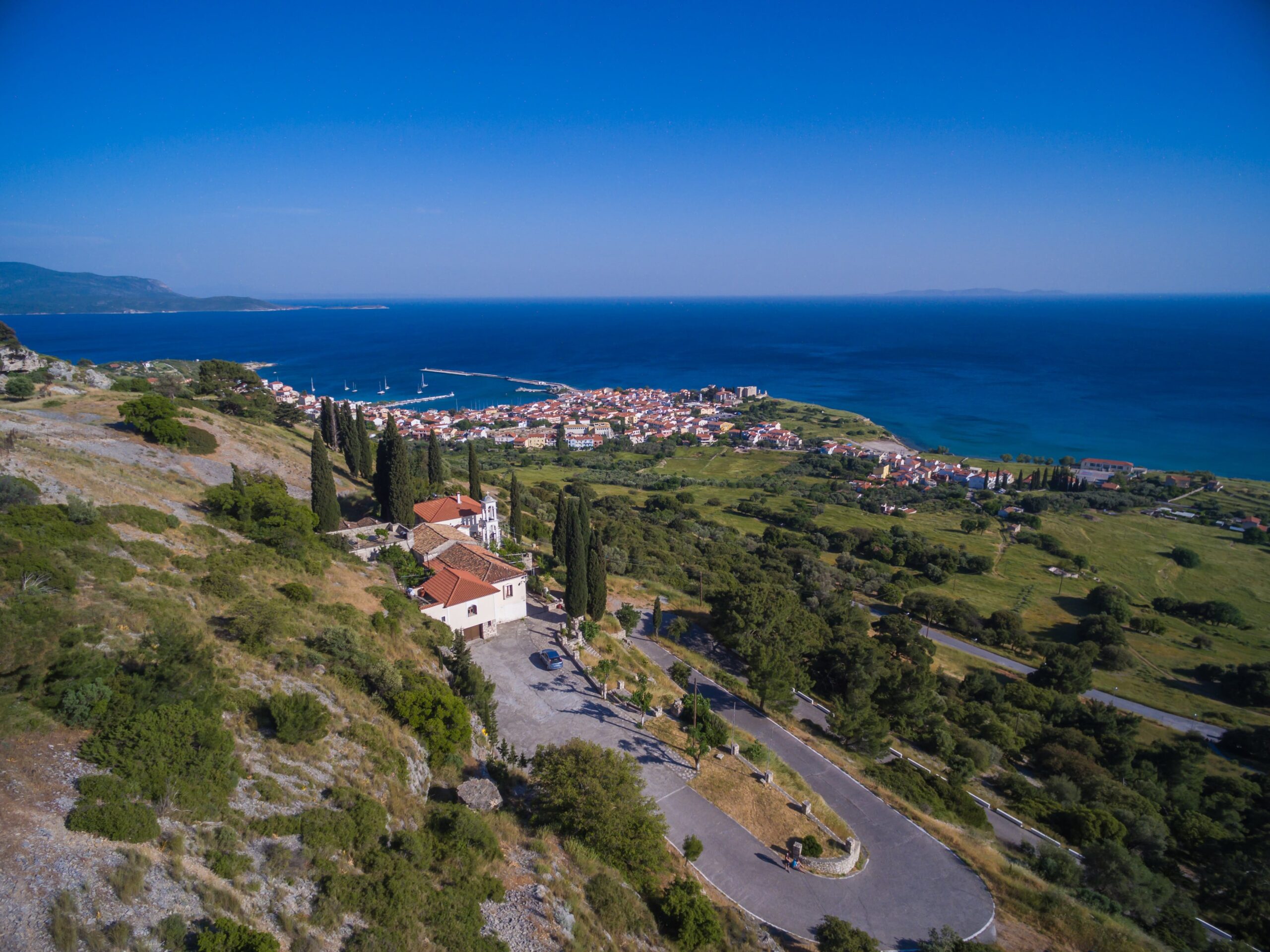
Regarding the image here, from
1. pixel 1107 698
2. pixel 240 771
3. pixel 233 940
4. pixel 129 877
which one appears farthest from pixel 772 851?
pixel 1107 698

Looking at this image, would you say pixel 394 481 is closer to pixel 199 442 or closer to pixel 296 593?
pixel 296 593

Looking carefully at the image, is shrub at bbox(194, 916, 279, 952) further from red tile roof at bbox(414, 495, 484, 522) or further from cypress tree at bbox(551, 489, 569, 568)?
red tile roof at bbox(414, 495, 484, 522)

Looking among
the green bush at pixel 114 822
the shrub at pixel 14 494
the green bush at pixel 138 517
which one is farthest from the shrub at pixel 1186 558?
the shrub at pixel 14 494

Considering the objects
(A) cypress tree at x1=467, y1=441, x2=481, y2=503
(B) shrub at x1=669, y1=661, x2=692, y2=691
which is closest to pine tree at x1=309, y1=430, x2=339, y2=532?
(A) cypress tree at x1=467, y1=441, x2=481, y2=503

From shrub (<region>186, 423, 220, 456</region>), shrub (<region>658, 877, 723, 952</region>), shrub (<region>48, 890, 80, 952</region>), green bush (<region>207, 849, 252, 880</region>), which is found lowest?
shrub (<region>658, 877, 723, 952</region>)

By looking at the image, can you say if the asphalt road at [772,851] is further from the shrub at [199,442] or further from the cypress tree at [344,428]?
the cypress tree at [344,428]

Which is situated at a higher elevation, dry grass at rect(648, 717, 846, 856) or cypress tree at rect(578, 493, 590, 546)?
cypress tree at rect(578, 493, 590, 546)
